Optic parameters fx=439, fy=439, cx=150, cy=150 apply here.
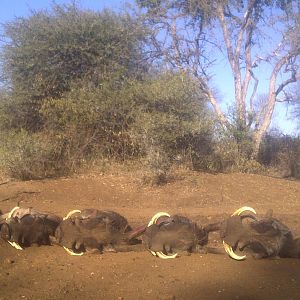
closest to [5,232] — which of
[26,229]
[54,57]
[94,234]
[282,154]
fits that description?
[26,229]

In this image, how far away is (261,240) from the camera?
490cm

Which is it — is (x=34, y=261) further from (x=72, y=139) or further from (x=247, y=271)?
(x=72, y=139)

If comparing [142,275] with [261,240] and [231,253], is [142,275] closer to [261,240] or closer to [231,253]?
[231,253]

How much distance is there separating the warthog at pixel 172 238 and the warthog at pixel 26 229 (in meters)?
1.31

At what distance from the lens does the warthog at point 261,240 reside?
4859 millimetres

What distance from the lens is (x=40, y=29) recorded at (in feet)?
42.4

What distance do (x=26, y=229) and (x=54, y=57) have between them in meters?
8.20

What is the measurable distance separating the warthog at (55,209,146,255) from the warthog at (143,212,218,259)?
244 millimetres

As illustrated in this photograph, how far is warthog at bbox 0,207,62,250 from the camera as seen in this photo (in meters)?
5.44

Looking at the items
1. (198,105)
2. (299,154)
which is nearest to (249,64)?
(299,154)

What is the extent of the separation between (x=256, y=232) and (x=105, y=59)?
9299 millimetres

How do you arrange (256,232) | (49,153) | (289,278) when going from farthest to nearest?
(49,153) < (256,232) < (289,278)

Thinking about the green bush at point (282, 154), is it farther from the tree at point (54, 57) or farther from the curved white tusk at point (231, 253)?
the curved white tusk at point (231, 253)

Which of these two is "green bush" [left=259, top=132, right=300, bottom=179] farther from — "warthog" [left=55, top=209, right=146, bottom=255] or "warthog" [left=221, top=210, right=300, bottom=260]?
"warthog" [left=55, top=209, right=146, bottom=255]
